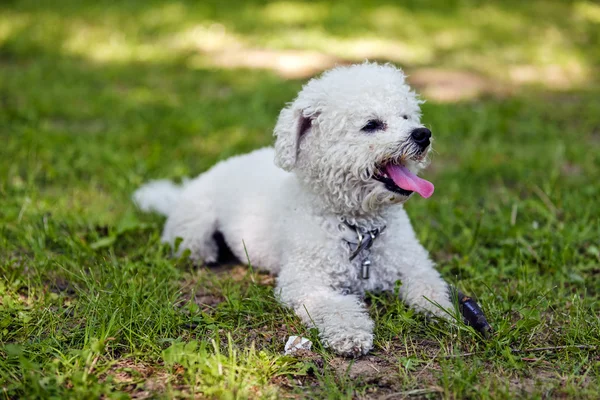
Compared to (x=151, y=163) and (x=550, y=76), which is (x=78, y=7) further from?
(x=550, y=76)

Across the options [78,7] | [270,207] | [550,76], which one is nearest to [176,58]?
[78,7]

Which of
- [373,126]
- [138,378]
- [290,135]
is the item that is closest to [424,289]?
[373,126]

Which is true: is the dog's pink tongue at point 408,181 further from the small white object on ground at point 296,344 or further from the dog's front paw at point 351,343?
the small white object on ground at point 296,344

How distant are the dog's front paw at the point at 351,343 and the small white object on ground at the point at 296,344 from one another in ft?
0.33

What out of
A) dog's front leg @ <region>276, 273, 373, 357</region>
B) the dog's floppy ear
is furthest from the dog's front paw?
the dog's floppy ear

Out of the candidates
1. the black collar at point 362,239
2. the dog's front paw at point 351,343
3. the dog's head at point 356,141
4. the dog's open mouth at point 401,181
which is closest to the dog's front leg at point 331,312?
the dog's front paw at point 351,343

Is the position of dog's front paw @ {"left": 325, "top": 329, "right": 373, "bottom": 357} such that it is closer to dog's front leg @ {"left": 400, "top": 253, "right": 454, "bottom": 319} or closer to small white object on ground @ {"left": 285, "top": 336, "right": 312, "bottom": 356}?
small white object on ground @ {"left": 285, "top": 336, "right": 312, "bottom": 356}

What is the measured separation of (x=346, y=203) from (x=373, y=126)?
40 cm

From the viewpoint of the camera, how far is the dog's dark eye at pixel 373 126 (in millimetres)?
3037

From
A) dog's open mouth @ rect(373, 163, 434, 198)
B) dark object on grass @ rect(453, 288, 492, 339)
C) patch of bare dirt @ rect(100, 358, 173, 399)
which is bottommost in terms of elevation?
patch of bare dirt @ rect(100, 358, 173, 399)

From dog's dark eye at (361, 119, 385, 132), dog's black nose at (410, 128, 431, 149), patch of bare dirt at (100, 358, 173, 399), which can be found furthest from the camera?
dog's dark eye at (361, 119, 385, 132)

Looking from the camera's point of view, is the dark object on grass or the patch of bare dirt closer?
the patch of bare dirt

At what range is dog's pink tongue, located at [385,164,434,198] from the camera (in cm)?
298

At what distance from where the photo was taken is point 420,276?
318 cm
